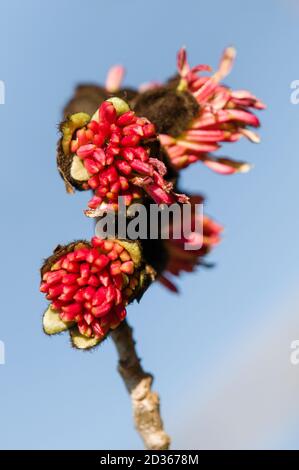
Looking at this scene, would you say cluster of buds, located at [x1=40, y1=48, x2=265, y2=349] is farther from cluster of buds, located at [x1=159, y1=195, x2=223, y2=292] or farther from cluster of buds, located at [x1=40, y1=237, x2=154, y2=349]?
cluster of buds, located at [x1=159, y1=195, x2=223, y2=292]

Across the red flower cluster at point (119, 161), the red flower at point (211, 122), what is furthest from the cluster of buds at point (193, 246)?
the red flower cluster at point (119, 161)

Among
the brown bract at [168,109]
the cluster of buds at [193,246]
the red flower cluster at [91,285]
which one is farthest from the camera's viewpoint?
the cluster of buds at [193,246]

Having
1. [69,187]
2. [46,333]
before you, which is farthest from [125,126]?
[46,333]

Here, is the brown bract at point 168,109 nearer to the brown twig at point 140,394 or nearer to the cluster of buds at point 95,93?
the cluster of buds at point 95,93

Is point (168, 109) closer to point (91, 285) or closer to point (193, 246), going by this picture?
point (193, 246)

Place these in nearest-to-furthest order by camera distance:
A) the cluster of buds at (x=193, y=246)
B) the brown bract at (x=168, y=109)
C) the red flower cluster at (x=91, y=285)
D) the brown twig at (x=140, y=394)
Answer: the red flower cluster at (x=91, y=285)
the brown twig at (x=140, y=394)
the brown bract at (x=168, y=109)
the cluster of buds at (x=193, y=246)
